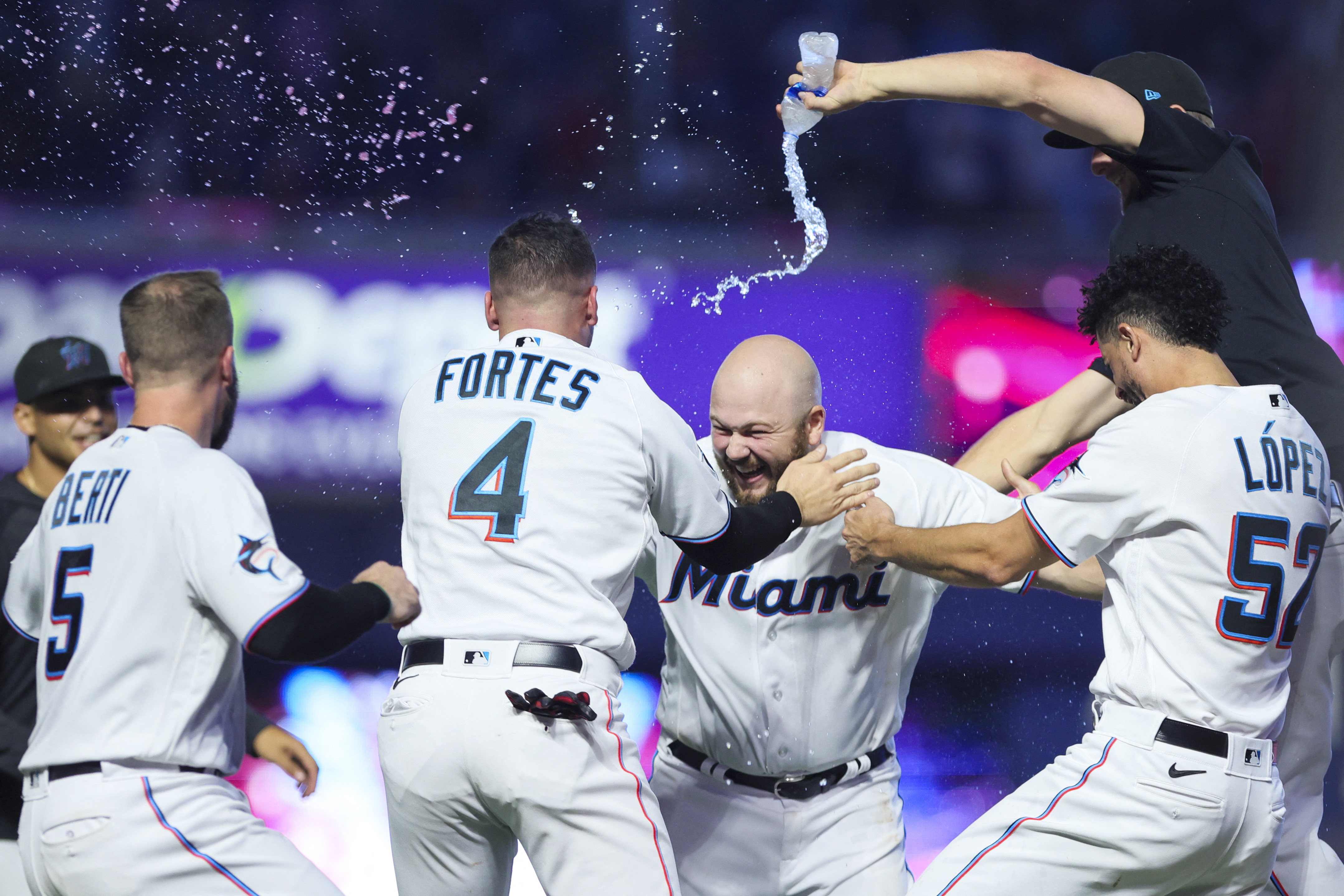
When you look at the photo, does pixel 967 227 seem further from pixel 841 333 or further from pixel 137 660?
pixel 137 660

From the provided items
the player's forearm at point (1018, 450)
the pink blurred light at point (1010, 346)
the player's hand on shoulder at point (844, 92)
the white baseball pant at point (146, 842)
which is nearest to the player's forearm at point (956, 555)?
the player's forearm at point (1018, 450)

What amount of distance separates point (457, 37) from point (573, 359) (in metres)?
7.96

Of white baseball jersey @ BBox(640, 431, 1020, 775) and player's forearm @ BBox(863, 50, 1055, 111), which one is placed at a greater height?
player's forearm @ BBox(863, 50, 1055, 111)

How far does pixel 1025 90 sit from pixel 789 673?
1779mm

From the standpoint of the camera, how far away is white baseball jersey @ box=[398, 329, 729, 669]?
274cm

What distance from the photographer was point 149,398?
2.94 meters

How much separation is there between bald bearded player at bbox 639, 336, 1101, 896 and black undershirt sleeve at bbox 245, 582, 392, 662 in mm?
1014

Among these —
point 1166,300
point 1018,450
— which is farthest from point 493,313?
point 1018,450

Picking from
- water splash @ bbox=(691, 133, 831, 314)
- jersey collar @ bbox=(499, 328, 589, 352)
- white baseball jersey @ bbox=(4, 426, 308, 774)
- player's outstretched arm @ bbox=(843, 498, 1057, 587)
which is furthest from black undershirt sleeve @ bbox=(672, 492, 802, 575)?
water splash @ bbox=(691, 133, 831, 314)

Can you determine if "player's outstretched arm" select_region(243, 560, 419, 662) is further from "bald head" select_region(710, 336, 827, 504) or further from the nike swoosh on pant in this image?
the nike swoosh on pant

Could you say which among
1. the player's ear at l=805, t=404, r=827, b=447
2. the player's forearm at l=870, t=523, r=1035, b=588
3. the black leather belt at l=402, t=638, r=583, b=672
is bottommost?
the black leather belt at l=402, t=638, r=583, b=672

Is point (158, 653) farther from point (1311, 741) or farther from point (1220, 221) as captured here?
point (1220, 221)

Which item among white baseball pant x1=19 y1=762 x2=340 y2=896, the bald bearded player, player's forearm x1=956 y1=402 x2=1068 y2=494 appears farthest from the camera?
player's forearm x1=956 y1=402 x2=1068 y2=494

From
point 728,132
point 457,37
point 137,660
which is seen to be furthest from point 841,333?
point 137,660
